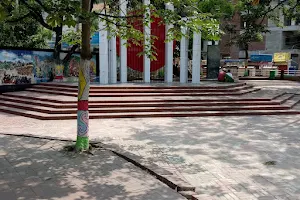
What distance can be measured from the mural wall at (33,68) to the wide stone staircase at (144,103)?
1.38 metres

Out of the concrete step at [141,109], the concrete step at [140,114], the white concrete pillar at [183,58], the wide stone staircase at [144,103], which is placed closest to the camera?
the concrete step at [140,114]

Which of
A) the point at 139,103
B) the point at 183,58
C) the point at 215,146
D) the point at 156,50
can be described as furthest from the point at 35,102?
the point at 183,58

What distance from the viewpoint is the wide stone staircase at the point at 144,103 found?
10641mm

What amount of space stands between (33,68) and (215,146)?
1160 cm

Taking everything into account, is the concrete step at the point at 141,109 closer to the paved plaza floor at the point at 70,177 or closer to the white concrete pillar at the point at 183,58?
the paved plaza floor at the point at 70,177

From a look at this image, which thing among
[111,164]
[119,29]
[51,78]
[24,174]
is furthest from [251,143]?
[51,78]

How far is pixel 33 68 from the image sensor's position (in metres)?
15.6

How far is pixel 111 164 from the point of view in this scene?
218 inches

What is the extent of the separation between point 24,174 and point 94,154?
1.44 m

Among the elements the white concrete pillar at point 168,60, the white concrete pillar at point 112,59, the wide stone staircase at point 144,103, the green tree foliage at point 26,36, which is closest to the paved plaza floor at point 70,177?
the wide stone staircase at point 144,103

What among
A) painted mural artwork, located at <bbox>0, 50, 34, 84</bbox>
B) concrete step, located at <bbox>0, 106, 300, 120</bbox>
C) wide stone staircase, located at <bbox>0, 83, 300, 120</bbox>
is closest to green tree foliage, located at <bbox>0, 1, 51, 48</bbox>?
painted mural artwork, located at <bbox>0, 50, 34, 84</bbox>

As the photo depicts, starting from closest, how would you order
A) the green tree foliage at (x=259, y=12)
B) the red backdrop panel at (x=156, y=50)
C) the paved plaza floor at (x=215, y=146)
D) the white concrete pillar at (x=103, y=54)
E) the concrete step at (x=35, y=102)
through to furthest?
the paved plaza floor at (x=215, y=146) → the concrete step at (x=35, y=102) → the white concrete pillar at (x=103, y=54) → the red backdrop panel at (x=156, y=50) → the green tree foliage at (x=259, y=12)

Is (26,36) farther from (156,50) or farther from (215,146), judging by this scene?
(215,146)

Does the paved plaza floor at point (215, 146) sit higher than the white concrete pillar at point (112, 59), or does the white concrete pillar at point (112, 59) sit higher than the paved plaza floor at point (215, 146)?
the white concrete pillar at point (112, 59)
